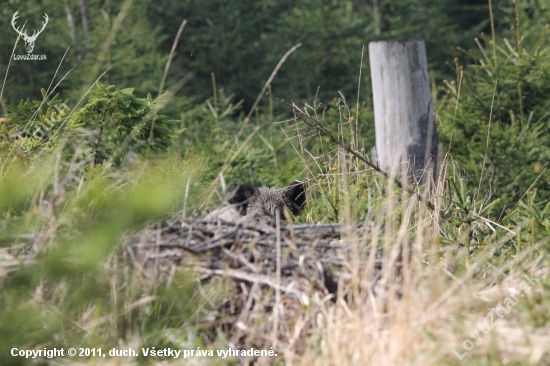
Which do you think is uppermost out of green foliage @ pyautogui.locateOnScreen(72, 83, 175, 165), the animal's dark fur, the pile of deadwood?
green foliage @ pyautogui.locateOnScreen(72, 83, 175, 165)

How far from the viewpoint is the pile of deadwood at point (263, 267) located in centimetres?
333

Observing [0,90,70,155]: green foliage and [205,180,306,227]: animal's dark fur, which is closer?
[0,90,70,155]: green foliage

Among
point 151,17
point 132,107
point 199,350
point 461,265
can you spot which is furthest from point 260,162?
point 151,17

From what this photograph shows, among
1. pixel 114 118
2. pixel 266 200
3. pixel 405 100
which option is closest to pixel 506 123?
pixel 405 100

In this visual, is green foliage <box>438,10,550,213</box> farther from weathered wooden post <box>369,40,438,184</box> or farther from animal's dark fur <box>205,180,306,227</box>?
animal's dark fur <box>205,180,306,227</box>

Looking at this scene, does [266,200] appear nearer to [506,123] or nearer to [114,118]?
[114,118]

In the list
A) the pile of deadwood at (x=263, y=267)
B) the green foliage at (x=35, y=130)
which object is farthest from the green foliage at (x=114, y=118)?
the pile of deadwood at (x=263, y=267)

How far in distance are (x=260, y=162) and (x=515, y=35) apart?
3814 mm

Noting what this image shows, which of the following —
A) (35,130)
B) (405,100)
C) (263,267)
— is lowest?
(263,267)

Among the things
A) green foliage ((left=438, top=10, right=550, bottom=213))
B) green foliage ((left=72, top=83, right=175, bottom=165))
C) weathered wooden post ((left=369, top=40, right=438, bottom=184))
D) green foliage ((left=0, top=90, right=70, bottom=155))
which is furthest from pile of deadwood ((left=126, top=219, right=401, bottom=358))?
green foliage ((left=438, top=10, right=550, bottom=213))

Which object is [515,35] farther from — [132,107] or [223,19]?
[223,19]

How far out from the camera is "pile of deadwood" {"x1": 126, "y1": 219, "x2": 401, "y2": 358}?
3326 mm

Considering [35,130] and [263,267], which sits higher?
[35,130]

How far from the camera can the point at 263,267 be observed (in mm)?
3535
